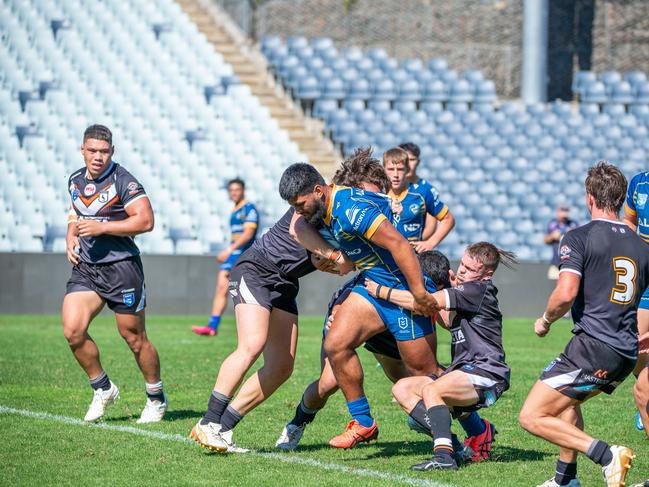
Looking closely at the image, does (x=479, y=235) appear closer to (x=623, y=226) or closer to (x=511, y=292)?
(x=511, y=292)

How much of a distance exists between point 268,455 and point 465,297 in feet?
5.65

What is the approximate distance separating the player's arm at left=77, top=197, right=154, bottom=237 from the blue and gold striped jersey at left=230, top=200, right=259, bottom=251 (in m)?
7.11

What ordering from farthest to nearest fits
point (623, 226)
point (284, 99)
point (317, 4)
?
point (317, 4) < point (284, 99) < point (623, 226)

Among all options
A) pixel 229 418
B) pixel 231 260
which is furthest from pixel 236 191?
pixel 229 418

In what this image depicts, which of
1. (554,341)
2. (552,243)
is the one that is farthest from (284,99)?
(554,341)

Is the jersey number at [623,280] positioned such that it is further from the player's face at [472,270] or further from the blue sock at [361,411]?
the blue sock at [361,411]

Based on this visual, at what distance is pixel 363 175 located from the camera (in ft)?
23.5

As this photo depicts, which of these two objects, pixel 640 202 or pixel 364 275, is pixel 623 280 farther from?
pixel 640 202

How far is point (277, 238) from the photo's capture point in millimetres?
7543

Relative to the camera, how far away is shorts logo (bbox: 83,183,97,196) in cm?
845

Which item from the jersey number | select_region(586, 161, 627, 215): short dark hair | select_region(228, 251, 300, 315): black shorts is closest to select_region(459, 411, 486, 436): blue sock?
select_region(228, 251, 300, 315): black shorts

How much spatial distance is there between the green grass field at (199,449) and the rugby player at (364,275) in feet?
1.87

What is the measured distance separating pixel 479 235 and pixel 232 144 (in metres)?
5.62

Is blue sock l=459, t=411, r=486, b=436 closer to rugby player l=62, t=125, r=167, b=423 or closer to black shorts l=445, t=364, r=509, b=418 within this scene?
black shorts l=445, t=364, r=509, b=418
